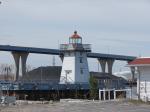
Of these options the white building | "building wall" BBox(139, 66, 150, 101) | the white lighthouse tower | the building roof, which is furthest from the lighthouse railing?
"building wall" BBox(139, 66, 150, 101)

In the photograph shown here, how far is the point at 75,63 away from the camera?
82.9 m

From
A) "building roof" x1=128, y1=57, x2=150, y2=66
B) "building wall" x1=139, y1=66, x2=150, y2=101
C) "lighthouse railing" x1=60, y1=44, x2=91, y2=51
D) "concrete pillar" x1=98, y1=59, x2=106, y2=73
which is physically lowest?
"building wall" x1=139, y1=66, x2=150, y2=101

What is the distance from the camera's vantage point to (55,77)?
98750 mm

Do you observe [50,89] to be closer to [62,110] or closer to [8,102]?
[8,102]

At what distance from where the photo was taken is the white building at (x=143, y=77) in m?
44.1

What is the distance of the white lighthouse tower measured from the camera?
267 ft

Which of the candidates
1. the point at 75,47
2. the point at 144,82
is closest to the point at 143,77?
the point at 144,82

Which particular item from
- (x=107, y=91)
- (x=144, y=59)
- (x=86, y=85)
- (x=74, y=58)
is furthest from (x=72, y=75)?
(x=144, y=59)

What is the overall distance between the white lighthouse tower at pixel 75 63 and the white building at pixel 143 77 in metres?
35.5

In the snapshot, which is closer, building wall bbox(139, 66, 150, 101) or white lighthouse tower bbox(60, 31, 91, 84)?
building wall bbox(139, 66, 150, 101)

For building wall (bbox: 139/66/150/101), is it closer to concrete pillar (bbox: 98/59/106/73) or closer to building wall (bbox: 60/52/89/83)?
building wall (bbox: 60/52/89/83)

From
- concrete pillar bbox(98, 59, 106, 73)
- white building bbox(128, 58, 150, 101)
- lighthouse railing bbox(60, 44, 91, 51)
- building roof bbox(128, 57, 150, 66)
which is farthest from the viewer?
concrete pillar bbox(98, 59, 106, 73)

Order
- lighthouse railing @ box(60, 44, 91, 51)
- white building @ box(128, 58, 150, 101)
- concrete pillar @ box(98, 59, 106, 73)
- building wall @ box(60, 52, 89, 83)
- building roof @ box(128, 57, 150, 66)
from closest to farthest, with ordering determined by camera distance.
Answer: building roof @ box(128, 57, 150, 66) < white building @ box(128, 58, 150, 101) < lighthouse railing @ box(60, 44, 91, 51) < building wall @ box(60, 52, 89, 83) < concrete pillar @ box(98, 59, 106, 73)

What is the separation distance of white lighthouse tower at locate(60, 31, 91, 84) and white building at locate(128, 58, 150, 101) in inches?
1399
